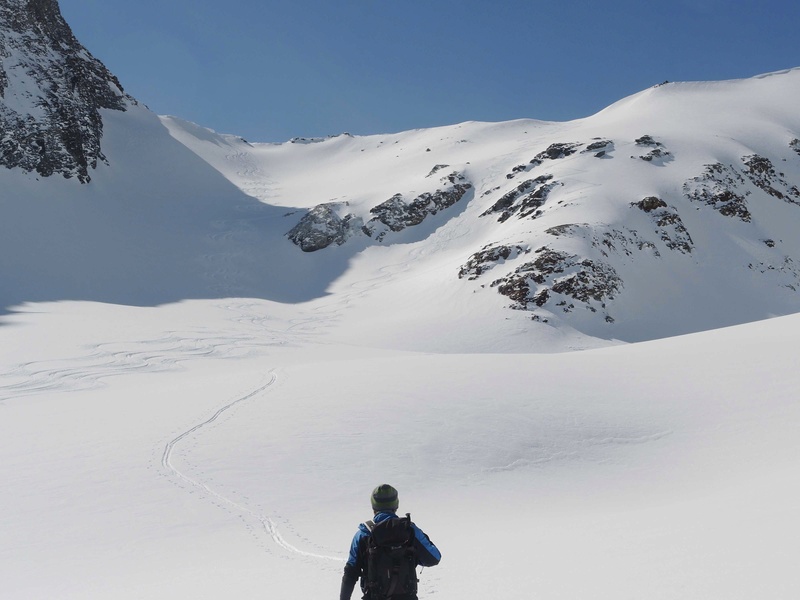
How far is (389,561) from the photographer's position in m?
4.46

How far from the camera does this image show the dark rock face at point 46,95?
2336 inches

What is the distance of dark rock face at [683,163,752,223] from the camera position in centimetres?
5022

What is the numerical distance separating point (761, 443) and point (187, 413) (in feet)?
48.1

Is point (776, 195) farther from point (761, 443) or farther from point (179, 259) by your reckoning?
point (179, 259)

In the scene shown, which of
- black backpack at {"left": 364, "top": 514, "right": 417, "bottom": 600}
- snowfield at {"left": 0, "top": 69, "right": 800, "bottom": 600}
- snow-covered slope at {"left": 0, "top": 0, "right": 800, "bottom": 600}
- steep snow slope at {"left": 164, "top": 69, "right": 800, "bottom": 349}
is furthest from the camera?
steep snow slope at {"left": 164, "top": 69, "right": 800, "bottom": 349}

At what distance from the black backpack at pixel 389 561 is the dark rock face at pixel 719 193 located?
52.8 m

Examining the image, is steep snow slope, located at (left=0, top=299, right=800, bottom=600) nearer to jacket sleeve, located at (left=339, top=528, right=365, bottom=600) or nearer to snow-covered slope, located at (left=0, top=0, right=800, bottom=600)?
snow-covered slope, located at (left=0, top=0, right=800, bottom=600)

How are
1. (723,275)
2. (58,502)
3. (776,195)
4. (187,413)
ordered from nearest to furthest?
(58,502) < (187,413) < (723,275) < (776,195)

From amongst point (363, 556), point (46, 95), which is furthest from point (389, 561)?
point (46, 95)

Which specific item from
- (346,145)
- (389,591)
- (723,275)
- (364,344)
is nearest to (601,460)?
(389,591)

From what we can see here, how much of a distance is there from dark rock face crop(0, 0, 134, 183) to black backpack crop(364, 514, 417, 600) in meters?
65.8

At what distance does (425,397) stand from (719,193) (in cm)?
4418

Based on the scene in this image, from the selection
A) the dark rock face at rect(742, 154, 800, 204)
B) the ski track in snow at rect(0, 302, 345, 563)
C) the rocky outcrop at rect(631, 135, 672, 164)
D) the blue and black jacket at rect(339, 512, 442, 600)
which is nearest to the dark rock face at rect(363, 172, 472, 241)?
the rocky outcrop at rect(631, 135, 672, 164)

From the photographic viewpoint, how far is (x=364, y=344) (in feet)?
120
